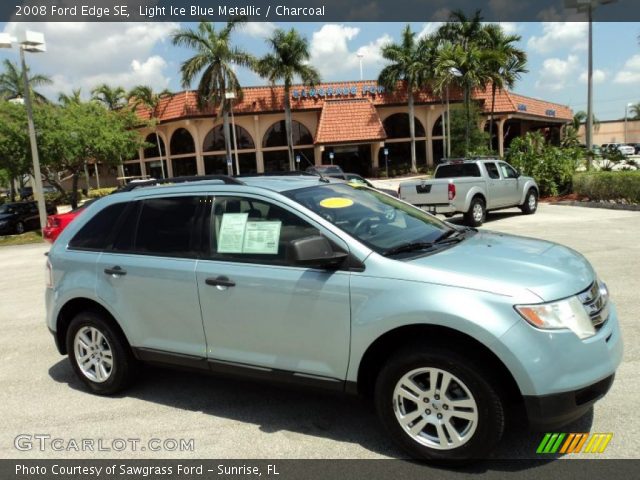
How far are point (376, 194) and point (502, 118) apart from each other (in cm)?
4430

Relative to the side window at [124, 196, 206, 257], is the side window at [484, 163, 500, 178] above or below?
below

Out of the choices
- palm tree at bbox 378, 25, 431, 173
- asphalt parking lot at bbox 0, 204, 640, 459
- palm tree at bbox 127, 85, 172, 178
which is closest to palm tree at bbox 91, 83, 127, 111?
palm tree at bbox 127, 85, 172, 178

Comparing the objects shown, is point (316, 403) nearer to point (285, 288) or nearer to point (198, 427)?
point (198, 427)

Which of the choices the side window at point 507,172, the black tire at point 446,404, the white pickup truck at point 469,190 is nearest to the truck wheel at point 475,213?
the white pickup truck at point 469,190

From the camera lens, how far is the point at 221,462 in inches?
137

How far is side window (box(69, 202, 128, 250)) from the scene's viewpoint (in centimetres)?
463

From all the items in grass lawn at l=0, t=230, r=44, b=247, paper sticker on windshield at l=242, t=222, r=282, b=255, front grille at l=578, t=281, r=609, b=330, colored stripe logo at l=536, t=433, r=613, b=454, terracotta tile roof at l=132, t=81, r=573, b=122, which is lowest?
grass lawn at l=0, t=230, r=44, b=247

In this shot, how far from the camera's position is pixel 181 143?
150 ft

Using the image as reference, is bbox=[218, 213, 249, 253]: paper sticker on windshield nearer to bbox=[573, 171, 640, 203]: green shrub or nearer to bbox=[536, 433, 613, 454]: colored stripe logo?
bbox=[536, 433, 613, 454]: colored stripe logo

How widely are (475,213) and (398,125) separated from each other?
33.5 meters

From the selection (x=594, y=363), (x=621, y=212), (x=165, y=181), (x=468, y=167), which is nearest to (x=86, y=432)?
(x=165, y=181)

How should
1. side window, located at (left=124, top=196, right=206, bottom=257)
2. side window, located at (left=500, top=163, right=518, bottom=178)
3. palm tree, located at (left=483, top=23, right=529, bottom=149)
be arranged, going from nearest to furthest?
side window, located at (left=124, top=196, right=206, bottom=257)
side window, located at (left=500, top=163, right=518, bottom=178)
palm tree, located at (left=483, top=23, right=529, bottom=149)

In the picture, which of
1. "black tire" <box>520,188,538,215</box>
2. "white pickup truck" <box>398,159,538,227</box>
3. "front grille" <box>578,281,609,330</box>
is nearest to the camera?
"front grille" <box>578,281,609,330</box>

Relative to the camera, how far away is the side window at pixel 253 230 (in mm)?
3723
